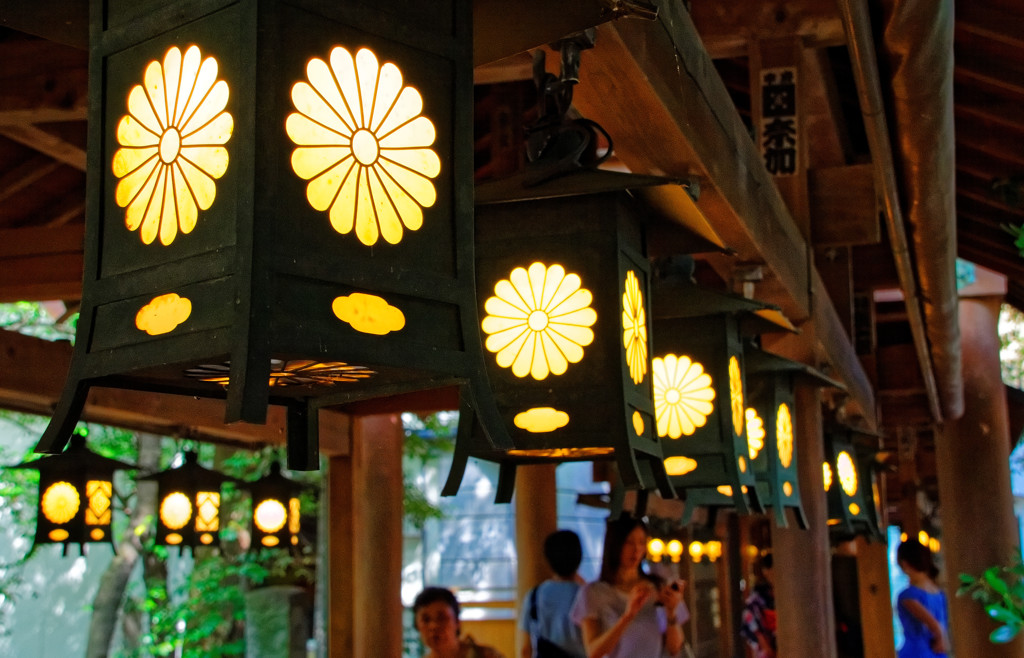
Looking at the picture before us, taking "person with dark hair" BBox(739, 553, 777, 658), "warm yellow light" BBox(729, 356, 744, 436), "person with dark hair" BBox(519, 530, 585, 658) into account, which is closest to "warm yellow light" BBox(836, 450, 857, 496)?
"person with dark hair" BBox(739, 553, 777, 658)

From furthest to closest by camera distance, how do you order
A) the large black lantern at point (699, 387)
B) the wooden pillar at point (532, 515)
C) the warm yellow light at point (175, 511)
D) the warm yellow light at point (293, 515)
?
the wooden pillar at point (532, 515), the warm yellow light at point (293, 515), the warm yellow light at point (175, 511), the large black lantern at point (699, 387)

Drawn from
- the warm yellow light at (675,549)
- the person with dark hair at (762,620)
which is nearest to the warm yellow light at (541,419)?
the person with dark hair at (762,620)

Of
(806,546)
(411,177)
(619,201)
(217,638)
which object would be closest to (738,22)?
(806,546)

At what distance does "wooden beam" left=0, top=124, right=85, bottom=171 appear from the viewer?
22.5 feet

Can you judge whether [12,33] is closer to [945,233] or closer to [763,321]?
[763,321]

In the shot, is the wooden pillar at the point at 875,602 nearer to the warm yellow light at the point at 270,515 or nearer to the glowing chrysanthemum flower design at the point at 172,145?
the warm yellow light at the point at 270,515

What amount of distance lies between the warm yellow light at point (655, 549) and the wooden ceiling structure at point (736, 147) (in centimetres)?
726

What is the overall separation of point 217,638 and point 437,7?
13.6 meters

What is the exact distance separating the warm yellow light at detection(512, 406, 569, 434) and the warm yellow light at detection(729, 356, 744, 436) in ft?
4.69

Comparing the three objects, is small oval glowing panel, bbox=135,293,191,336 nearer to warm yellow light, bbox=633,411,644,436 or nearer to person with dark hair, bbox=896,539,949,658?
warm yellow light, bbox=633,411,644,436

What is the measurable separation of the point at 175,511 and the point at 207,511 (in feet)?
0.78

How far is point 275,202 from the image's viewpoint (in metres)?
1.72

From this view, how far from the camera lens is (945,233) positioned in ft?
19.3

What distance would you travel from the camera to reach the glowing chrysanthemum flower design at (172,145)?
177 cm
